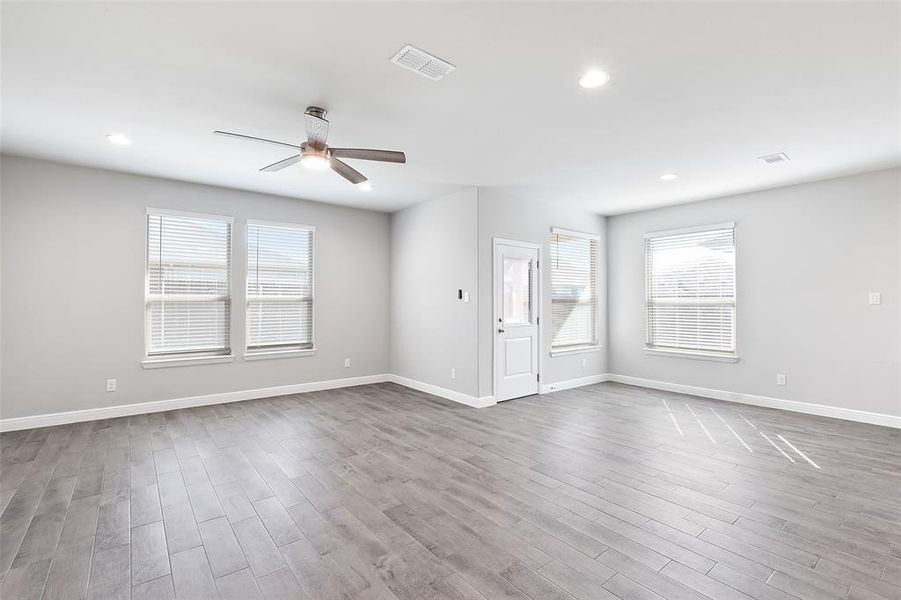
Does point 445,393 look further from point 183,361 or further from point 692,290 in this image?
Result: point 692,290

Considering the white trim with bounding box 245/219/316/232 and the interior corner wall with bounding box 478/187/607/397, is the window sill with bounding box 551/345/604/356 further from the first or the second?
the white trim with bounding box 245/219/316/232

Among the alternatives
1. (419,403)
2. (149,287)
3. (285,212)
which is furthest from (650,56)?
(149,287)

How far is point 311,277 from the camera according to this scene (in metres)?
6.19

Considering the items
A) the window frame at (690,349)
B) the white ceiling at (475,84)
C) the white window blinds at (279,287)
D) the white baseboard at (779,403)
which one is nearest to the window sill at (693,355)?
the window frame at (690,349)

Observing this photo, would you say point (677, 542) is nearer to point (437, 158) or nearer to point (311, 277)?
point (437, 158)

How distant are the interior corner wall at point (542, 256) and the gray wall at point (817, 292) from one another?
127 centimetres

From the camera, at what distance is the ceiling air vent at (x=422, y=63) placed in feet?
8.01

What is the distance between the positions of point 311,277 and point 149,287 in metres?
1.94

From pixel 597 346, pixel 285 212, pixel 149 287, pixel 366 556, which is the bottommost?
pixel 366 556

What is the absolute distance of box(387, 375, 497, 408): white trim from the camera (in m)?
5.27

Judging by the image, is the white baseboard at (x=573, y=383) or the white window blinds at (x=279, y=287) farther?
the white baseboard at (x=573, y=383)

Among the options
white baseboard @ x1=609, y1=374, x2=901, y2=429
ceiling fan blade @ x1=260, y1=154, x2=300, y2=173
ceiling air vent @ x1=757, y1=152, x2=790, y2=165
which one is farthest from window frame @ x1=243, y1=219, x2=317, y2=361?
ceiling air vent @ x1=757, y1=152, x2=790, y2=165

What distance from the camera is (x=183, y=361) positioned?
5.13m

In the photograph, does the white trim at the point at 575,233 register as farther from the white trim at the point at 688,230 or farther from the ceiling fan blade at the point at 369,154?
the ceiling fan blade at the point at 369,154
